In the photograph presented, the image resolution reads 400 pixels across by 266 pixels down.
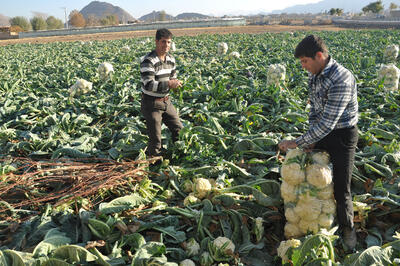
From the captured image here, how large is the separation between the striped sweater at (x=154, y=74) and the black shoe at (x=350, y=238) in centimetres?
276

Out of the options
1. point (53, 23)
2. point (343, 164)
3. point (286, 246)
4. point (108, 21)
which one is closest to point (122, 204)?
point (286, 246)

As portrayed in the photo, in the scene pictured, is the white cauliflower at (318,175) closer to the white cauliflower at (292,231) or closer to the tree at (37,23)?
the white cauliflower at (292,231)

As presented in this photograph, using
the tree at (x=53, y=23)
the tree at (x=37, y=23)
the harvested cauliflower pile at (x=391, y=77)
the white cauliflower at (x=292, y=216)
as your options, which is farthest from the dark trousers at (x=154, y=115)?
the tree at (x=53, y=23)

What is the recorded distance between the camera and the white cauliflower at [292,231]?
284 cm

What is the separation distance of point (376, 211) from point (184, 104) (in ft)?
14.2

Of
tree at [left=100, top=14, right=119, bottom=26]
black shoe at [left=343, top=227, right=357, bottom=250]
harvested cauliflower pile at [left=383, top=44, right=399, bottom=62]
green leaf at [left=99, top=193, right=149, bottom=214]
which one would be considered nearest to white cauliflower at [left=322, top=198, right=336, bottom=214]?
black shoe at [left=343, top=227, right=357, bottom=250]

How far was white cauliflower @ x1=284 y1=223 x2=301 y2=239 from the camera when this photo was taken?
112 inches

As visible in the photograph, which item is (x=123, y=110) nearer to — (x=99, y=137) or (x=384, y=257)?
(x=99, y=137)

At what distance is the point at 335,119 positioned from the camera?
8.46 feet

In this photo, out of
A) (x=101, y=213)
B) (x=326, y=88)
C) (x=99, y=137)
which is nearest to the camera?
(x=326, y=88)

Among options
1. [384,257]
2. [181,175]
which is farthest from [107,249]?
[384,257]

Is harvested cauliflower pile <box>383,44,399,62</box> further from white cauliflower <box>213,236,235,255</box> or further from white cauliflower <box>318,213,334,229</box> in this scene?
white cauliflower <box>213,236,235,255</box>

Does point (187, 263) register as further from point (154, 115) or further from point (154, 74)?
point (154, 74)

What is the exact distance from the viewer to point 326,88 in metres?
2.62
